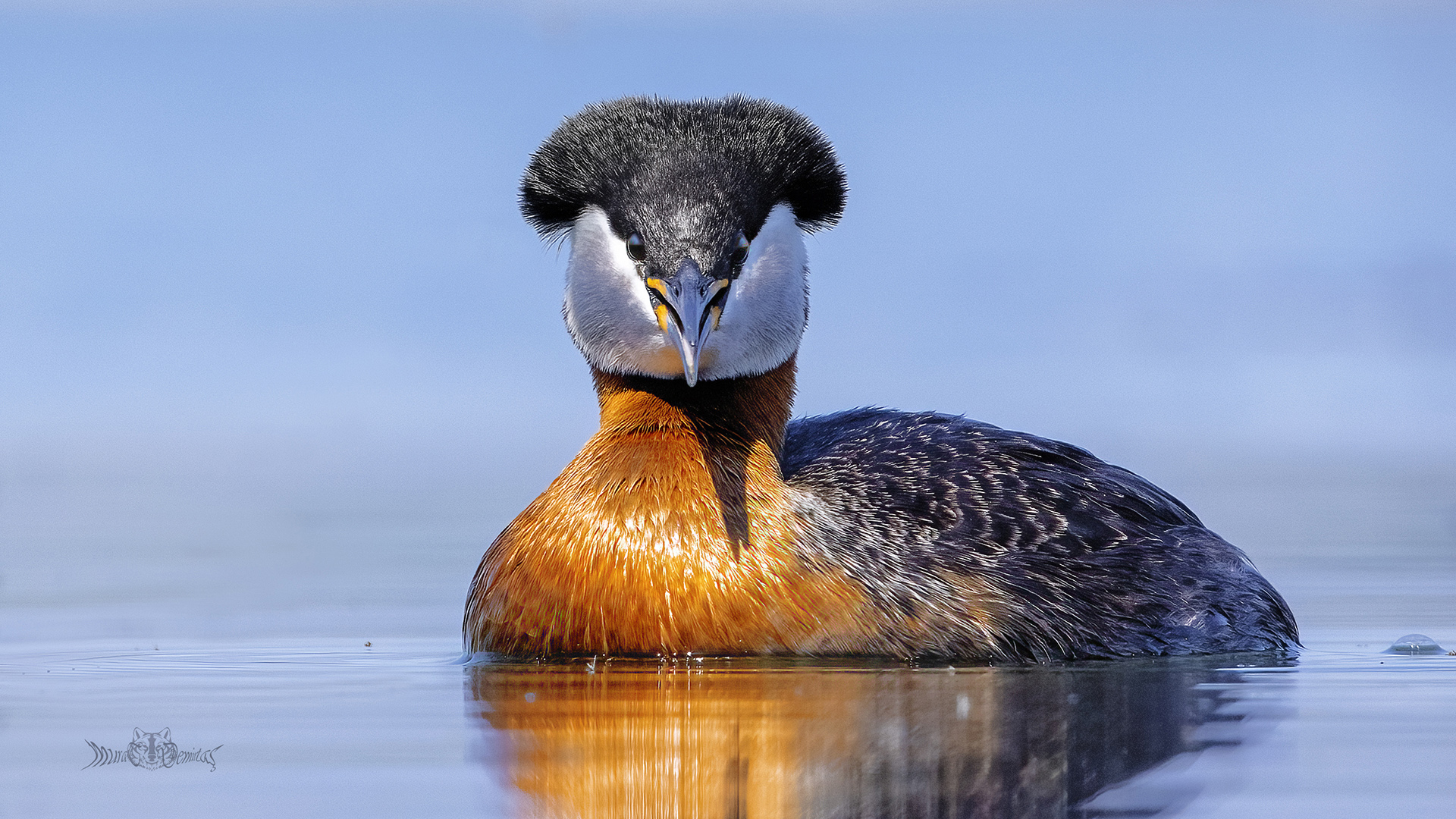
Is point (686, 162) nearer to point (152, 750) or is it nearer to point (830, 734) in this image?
point (830, 734)

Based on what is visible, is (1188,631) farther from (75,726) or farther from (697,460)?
(75,726)

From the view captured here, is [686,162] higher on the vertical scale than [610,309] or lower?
higher

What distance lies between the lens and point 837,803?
5.56m

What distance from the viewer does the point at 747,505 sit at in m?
8.93

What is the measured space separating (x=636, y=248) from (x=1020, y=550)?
2.52 meters

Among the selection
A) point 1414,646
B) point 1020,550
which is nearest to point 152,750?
point 1020,550

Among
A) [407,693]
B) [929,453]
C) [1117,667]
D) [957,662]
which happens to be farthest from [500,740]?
[929,453]

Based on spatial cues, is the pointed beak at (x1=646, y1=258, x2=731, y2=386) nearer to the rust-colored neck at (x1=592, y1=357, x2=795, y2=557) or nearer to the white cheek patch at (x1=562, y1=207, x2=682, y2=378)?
the white cheek patch at (x1=562, y1=207, x2=682, y2=378)

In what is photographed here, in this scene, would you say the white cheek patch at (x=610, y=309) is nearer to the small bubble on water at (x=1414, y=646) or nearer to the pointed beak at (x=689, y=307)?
the pointed beak at (x=689, y=307)

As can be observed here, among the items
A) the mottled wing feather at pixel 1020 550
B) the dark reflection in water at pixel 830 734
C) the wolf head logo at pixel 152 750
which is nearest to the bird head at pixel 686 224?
the mottled wing feather at pixel 1020 550

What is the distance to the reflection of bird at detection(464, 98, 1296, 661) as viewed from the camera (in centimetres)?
852

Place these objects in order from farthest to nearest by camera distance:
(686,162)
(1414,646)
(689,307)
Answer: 1. (1414,646)
2. (686,162)
3. (689,307)

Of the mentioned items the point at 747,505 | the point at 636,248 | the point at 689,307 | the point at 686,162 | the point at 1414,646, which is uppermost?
the point at 686,162

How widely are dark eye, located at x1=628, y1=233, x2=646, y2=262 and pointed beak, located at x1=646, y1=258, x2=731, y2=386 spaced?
0.51 ft
